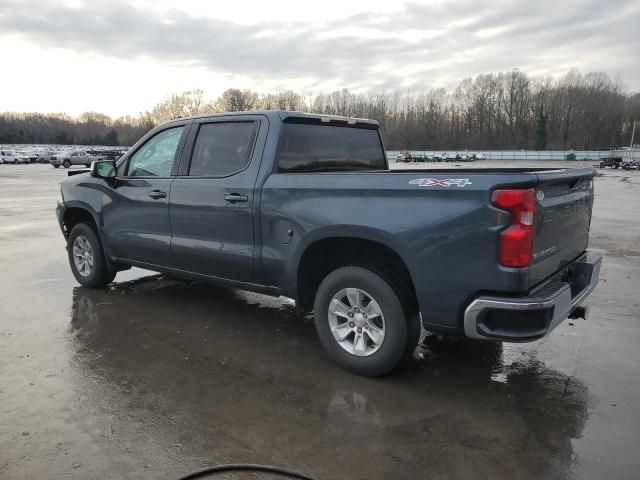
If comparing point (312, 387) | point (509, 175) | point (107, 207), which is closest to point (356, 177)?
point (509, 175)

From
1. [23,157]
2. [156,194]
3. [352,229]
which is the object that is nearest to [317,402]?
[352,229]

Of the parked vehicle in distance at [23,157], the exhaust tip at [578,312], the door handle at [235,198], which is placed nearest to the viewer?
the exhaust tip at [578,312]

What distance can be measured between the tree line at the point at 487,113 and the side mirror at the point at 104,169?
90559 millimetres

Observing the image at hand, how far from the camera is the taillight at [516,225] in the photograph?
3082 mm

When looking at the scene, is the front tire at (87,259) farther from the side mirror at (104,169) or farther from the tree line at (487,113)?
the tree line at (487,113)

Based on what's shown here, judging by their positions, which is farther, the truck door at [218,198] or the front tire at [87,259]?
the front tire at [87,259]

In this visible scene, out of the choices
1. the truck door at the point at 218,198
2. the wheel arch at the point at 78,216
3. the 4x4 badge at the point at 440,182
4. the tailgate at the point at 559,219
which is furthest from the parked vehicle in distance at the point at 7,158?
the tailgate at the point at 559,219

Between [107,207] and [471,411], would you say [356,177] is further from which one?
[107,207]

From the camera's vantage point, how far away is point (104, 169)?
5734mm

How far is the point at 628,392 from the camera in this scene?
146 inches

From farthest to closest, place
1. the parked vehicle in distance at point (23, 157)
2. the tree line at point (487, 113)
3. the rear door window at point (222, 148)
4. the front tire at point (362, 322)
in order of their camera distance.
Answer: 1. the tree line at point (487, 113)
2. the parked vehicle in distance at point (23, 157)
3. the rear door window at point (222, 148)
4. the front tire at point (362, 322)

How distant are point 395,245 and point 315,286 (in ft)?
3.51

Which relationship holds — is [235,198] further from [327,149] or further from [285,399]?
[285,399]

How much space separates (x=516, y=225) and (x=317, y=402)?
1807mm
